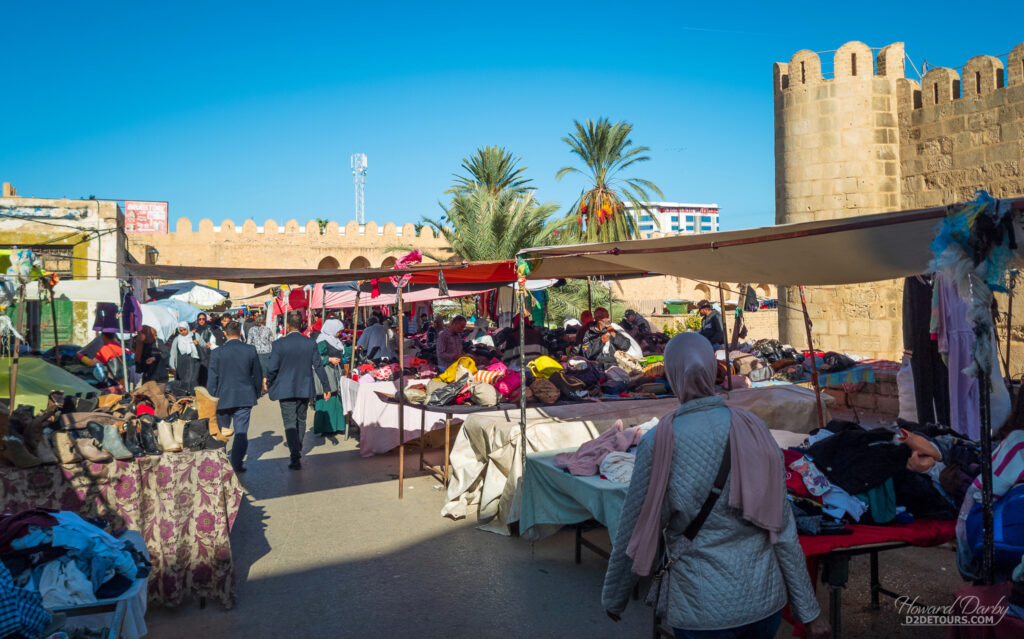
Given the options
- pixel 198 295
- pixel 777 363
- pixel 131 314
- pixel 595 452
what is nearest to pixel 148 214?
pixel 198 295

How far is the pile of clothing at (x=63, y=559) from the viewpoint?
276cm

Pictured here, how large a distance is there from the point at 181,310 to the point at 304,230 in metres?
18.5

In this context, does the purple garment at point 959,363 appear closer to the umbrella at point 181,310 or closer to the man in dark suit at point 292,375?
the man in dark suit at point 292,375

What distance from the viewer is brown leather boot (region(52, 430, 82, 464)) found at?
3.77 meters

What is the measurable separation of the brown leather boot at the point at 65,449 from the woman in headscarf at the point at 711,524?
10.6 feet

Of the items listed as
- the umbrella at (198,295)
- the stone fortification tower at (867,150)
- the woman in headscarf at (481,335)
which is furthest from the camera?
the umbrella at (198,295)

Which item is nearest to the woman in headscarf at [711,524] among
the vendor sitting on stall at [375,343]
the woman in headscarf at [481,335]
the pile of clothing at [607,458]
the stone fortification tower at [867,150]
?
the pile of clothing at [607,458]

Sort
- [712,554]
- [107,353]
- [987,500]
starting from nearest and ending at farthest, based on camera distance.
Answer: [712,554] < [987,500] < [107,353]

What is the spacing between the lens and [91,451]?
12.5ft

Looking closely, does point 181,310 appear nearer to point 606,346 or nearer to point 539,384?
point 606,346

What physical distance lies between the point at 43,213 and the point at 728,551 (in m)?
19.3

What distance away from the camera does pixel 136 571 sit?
3115 mm

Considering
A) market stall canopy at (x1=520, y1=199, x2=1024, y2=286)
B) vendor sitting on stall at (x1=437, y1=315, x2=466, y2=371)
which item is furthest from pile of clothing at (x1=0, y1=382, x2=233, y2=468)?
vendor sitting on stall at (x1=437, y1=315, x2=466, y2=371)

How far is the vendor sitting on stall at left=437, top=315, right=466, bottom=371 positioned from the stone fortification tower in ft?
20.8
